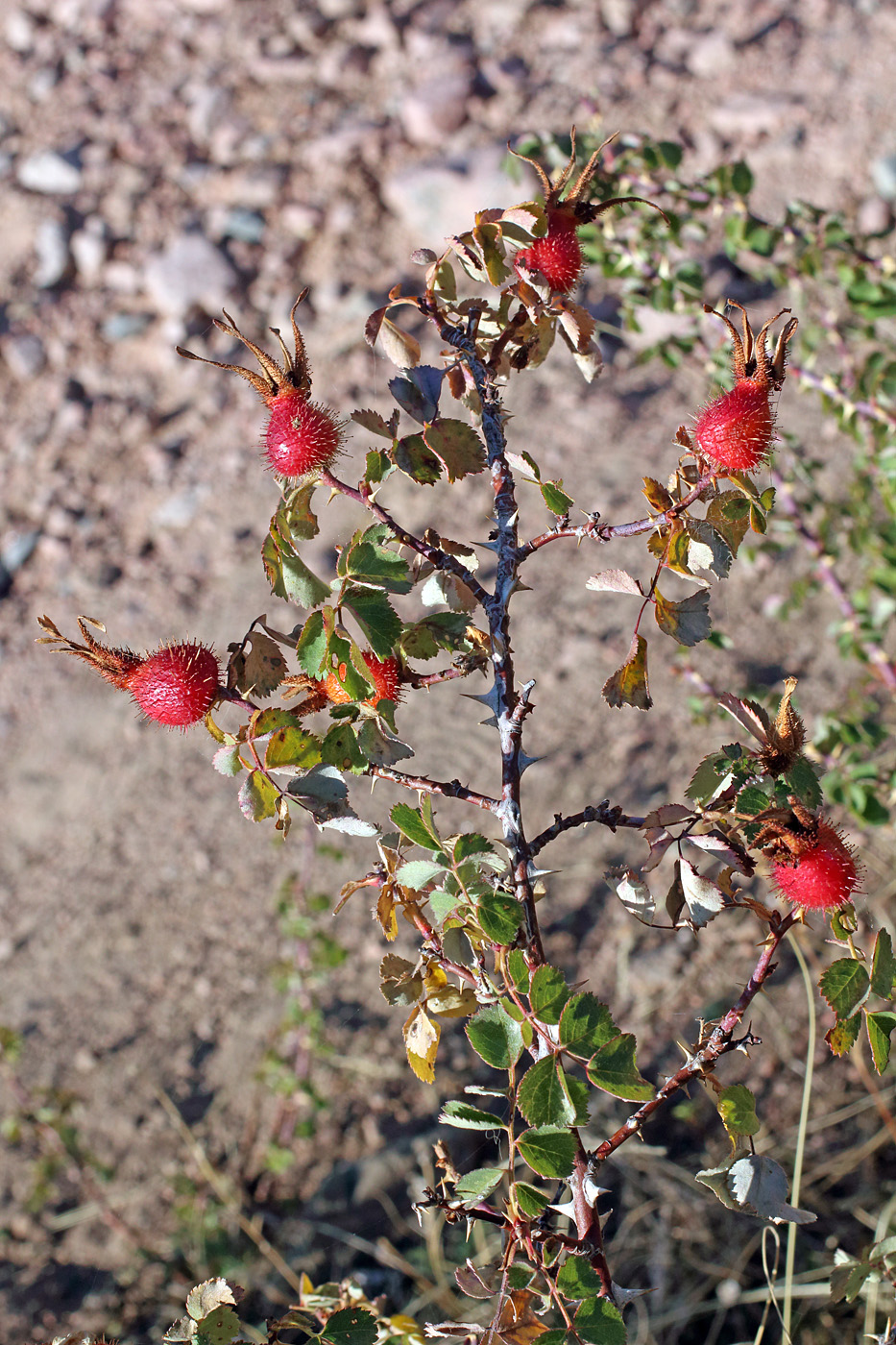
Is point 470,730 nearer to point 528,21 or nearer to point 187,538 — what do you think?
point 187,538

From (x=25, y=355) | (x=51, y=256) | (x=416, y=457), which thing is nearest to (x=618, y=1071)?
(x=416, y=457)

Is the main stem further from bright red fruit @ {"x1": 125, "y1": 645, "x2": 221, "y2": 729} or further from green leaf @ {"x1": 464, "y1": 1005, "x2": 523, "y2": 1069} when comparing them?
bright red fruit @ {"x1": 125, "y1": 645, "x2": 221, "y2": 729}

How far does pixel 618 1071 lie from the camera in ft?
2.89

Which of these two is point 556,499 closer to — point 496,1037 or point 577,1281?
point 496,1037

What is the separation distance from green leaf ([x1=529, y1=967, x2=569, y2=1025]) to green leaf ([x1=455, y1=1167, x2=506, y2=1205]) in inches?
6.3

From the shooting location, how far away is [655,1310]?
1875 millimetres

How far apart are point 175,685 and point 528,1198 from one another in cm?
52

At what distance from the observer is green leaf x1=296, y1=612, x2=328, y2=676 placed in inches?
35.2

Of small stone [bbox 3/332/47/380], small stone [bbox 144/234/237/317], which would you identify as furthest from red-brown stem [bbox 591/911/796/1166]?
small stone [bbox 3/332/47/380]

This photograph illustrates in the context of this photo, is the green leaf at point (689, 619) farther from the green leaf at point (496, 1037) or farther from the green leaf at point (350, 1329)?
the green leaf at point (350, 1329)

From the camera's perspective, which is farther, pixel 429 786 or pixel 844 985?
pixel 429 786

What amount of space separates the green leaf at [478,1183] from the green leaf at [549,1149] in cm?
7

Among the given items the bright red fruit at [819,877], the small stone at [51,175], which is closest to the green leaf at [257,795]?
the bright red fruit at [819,877]

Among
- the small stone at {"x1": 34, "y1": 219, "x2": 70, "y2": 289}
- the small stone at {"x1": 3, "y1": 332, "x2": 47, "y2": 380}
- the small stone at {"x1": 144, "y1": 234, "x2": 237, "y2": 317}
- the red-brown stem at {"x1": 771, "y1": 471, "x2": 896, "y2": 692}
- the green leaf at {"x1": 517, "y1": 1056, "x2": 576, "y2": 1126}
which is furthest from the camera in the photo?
the small stone at {"x1": 34, "y1": 219, "x2": 70, "y2": 289}
